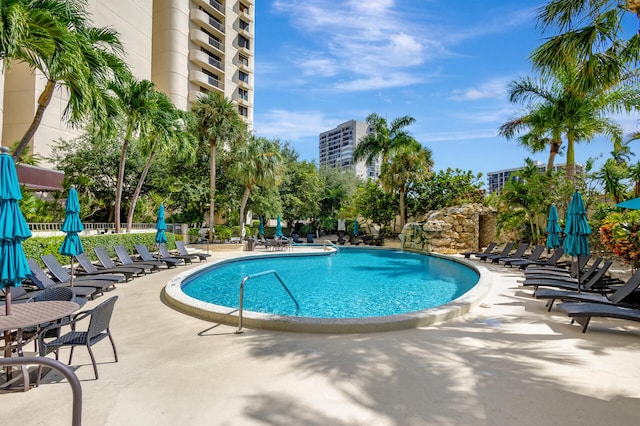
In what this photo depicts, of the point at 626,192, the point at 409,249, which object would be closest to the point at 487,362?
the point at 626,192

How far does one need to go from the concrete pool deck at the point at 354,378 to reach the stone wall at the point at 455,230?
51.3ft

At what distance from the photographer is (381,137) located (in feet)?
95.1

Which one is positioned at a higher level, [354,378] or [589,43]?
[589,43]

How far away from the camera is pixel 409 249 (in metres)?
23.7

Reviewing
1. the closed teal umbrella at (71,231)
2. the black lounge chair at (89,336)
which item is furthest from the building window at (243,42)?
the black lounge chair at (89,336)

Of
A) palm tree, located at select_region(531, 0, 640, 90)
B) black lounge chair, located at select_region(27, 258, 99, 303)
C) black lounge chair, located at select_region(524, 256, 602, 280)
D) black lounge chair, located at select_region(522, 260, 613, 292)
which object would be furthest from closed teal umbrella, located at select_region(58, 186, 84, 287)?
palm tree, located at select_region(531, 0, 640, 90)

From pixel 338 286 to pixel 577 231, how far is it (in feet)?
22.4

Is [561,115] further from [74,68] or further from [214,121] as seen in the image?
[74,68]

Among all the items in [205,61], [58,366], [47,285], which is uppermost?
[205,61]

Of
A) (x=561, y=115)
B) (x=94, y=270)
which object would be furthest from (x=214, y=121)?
(x=561, y=115)

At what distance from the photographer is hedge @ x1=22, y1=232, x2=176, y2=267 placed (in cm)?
1059

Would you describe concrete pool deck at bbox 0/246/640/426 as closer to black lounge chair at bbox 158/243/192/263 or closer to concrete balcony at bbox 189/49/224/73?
black lounge chair at bbox 158/243/192/263

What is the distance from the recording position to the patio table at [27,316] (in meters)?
3.60

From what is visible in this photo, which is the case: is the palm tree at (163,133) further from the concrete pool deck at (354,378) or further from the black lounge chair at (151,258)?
the concrete pool deck at (354,378)
